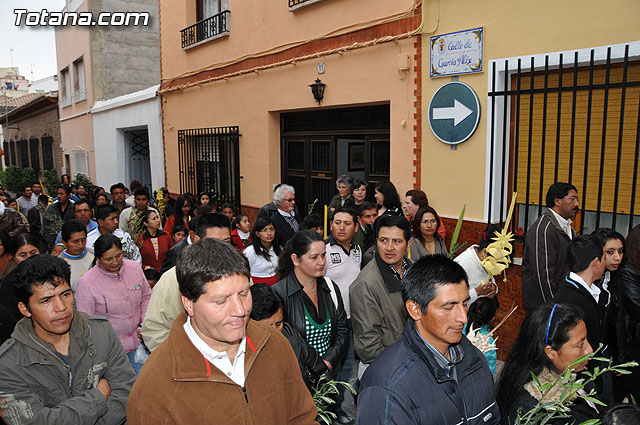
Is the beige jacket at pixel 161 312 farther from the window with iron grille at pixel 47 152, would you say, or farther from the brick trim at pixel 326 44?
the window with iron grille at pixel 47 152

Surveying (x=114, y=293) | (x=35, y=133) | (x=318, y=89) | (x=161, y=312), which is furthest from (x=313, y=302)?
(x=35, y=133)

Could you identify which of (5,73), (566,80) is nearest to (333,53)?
(566,80)

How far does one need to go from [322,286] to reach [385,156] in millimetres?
4309

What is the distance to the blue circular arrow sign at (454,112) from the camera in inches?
237

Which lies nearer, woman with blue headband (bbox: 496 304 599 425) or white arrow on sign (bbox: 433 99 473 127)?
woman with blue headband (bbox: 496 304 599 425)

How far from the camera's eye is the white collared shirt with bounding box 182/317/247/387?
191cm

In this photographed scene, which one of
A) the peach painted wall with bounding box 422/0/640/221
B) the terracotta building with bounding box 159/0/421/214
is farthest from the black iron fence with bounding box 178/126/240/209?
the peach painted wall with bounding box 422/0/640/221

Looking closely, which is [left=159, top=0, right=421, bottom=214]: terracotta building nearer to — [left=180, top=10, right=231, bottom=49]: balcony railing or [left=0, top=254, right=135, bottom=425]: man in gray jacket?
[left=180, top=10, right=231, bottom=49]: balcony railing

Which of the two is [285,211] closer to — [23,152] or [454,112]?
[454,112]

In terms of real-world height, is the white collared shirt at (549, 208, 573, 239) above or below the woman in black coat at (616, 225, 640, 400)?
above

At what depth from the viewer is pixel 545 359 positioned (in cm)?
255

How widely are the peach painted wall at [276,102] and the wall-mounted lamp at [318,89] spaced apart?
0.30 feet

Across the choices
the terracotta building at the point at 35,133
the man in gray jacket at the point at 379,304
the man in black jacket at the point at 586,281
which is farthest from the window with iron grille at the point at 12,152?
the man in black jacket at the point at 586,281

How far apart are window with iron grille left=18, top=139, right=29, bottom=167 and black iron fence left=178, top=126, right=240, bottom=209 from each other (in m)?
21.7
